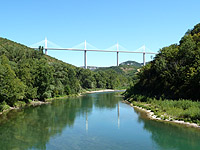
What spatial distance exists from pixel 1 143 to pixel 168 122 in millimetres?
13860

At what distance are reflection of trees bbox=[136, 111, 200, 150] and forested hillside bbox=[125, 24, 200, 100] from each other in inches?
352

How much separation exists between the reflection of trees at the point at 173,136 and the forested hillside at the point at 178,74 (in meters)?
8.93

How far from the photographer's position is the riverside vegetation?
23.0 m

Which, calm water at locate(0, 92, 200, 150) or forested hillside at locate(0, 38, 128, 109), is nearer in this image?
calm water at locate(0, 92, 200, 150)

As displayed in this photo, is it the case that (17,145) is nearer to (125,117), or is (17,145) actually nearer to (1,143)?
(1,143)

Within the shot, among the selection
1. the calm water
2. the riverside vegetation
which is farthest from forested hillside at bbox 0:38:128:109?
the riverside vegetation

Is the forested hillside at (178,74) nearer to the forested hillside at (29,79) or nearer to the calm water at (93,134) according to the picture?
the calm water at (93,134)

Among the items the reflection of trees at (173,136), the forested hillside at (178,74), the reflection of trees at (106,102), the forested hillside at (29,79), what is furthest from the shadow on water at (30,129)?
the forested hillside at (178,74)

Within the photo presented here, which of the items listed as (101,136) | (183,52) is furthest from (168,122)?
(183,52)

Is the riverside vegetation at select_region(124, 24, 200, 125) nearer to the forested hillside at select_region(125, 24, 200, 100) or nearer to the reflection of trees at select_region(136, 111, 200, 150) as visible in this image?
the forested hillside at select_region(125, 24, 200, 100)

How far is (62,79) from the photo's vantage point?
5247 cm

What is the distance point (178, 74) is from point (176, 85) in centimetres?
Result: 150

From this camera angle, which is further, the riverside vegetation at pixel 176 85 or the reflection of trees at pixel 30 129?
the riverside vegetation at pixel 176 85

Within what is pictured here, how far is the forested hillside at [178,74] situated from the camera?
2756 cm
